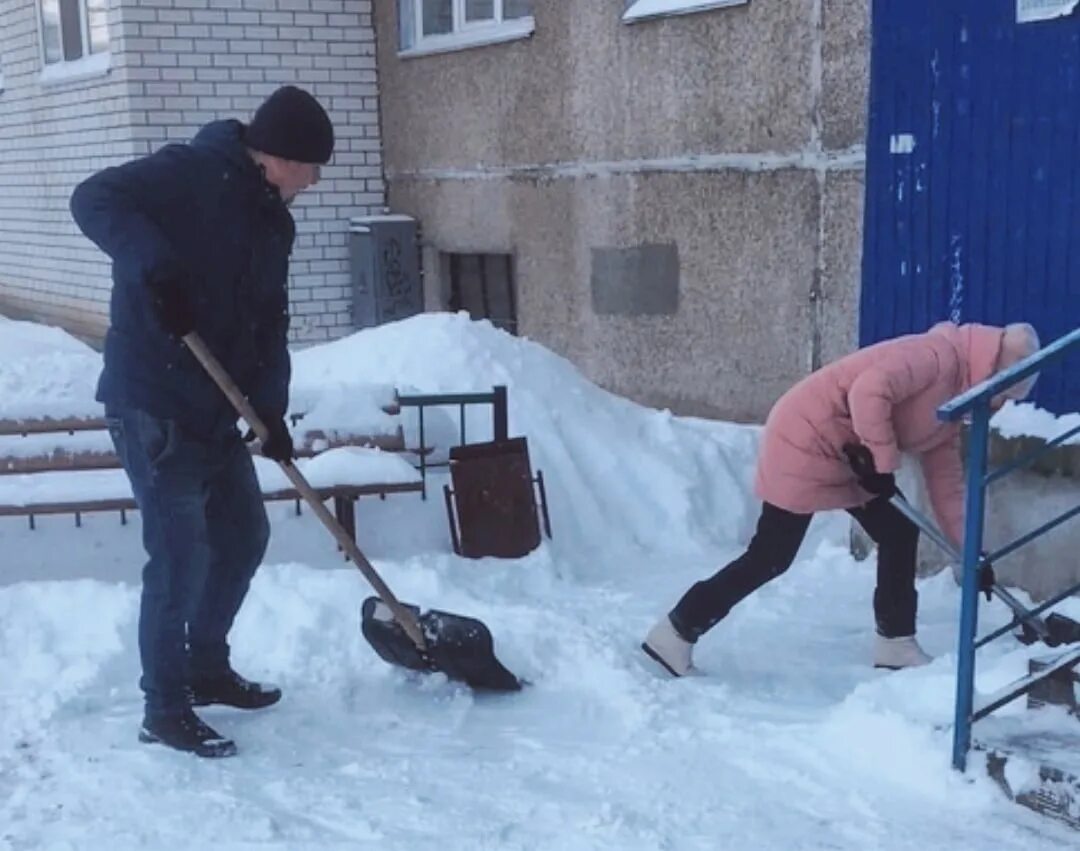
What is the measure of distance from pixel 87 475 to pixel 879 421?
3235 mm

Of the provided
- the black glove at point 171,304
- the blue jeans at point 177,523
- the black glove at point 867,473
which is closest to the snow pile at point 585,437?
the black glove at point 867,473

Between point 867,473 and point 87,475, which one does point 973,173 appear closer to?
point 867,473

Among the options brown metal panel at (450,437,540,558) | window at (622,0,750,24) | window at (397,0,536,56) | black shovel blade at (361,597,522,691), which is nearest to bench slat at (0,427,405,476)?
brown metal panel at (450,437,540,558)

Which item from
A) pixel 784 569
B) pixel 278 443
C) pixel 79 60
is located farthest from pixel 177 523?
pixel 79 60

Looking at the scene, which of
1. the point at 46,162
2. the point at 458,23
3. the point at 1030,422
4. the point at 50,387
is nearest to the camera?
the point at 1030,422

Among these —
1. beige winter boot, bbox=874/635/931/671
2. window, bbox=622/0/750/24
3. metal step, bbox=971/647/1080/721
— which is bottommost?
beige winter boot, bbox=874/635/931/671

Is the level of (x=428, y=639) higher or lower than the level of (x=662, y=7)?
lower

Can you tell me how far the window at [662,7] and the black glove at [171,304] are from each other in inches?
153

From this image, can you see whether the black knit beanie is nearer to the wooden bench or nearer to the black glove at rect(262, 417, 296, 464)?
the black glove at rect(262, 417, 296, 464)

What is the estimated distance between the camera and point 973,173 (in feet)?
15.2

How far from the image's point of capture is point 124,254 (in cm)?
312

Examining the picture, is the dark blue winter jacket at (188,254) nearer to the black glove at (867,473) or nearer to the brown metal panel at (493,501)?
the black glove at (867,473)

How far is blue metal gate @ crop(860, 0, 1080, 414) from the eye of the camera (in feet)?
14.3

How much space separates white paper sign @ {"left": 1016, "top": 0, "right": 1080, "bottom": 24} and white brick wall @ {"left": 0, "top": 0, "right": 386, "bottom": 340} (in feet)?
20.5
